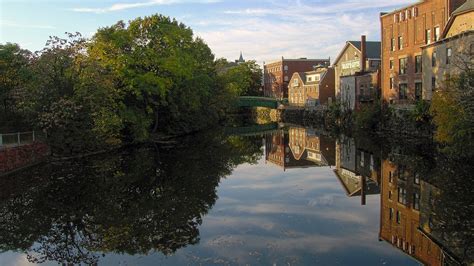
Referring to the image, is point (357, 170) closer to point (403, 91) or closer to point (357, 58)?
point (403, 91)

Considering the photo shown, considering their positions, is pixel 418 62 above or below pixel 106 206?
above

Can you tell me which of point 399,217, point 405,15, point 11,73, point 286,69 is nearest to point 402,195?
point 399,217

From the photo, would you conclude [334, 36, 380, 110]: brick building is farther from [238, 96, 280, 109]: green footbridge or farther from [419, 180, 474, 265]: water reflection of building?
[419, 180, 474, 265]: water reflection of building

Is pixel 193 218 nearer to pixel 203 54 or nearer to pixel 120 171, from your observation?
pixel 120 171

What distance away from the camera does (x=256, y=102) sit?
316 feet

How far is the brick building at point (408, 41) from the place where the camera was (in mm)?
46906

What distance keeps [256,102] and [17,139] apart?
228 ft

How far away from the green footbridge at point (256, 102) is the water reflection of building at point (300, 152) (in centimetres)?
4125

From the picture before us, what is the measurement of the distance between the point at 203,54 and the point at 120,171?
38887mm

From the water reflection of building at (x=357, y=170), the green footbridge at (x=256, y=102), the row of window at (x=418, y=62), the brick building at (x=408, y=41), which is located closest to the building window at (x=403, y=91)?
the brick building at (x=408, y=41)

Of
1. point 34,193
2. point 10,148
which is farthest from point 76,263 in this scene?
point 10,148

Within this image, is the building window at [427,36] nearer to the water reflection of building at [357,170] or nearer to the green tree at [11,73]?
the water reflection of building at [357,170]

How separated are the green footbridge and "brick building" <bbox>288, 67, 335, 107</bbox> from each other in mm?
4507

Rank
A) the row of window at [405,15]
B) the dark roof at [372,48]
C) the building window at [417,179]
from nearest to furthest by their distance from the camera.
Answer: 1. the building window at [417,179]
2. the row of window at [405,15]
3. the dark roof at [372,48]
